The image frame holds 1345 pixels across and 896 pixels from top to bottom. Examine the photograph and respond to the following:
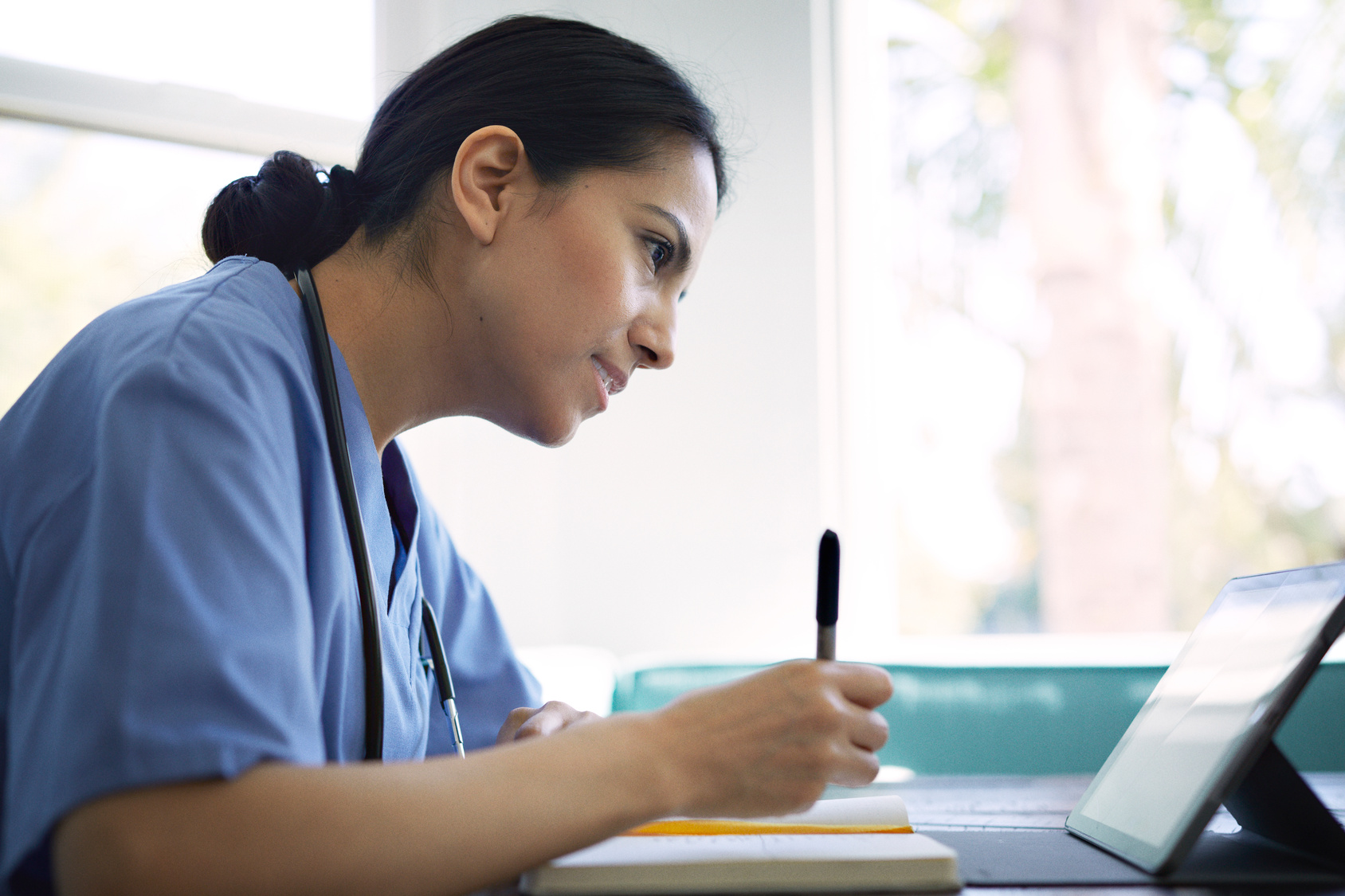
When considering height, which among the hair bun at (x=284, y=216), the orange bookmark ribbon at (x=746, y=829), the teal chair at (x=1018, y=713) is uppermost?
the hair bun at (x=284, y=216)

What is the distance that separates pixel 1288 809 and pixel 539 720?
0.55m

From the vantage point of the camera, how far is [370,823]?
1.38 ft

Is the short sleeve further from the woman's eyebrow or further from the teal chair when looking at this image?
the teal chair

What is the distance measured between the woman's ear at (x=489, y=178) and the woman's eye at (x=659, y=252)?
0.39ft

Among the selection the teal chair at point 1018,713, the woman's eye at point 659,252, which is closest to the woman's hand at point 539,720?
the woman's eye at point 659,252

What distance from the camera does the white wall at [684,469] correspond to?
1.90 meters

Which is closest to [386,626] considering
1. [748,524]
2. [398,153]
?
[398,153]

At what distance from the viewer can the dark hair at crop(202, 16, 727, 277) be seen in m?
0.83

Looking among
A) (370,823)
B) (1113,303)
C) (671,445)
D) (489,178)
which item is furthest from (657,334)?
(1113,303)

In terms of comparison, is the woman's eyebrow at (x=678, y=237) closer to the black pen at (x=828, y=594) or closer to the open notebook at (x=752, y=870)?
the black pen at (x=828, y=594)

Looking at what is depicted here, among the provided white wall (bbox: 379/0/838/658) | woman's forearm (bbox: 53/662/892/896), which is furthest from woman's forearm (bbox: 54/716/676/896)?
white wall (bbox: 379/0/838/658)

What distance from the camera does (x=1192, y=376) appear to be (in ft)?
9.04

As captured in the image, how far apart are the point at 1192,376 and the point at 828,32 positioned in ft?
4.98

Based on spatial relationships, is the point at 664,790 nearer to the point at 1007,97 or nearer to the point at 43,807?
the point at 43,807
